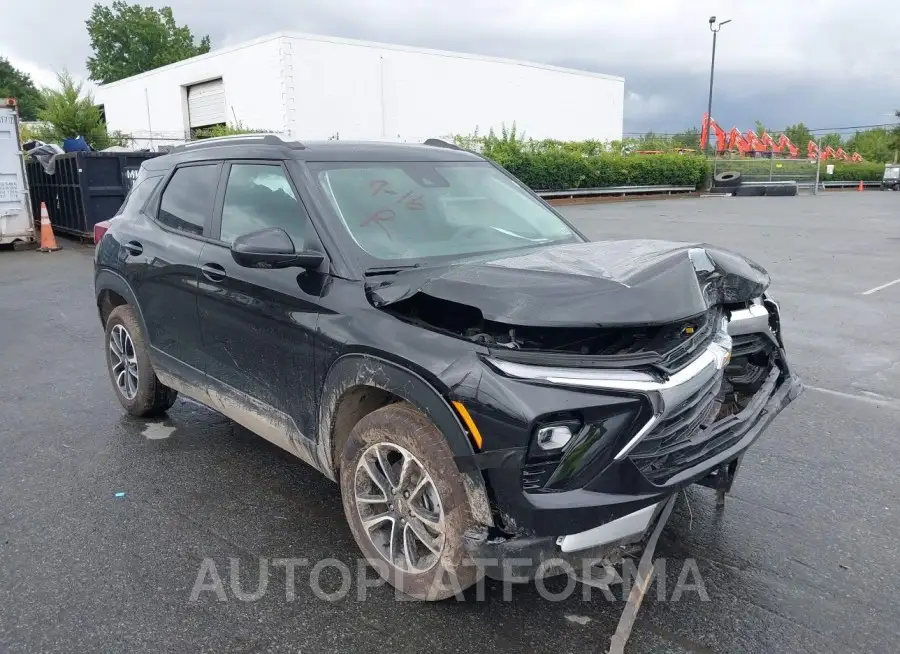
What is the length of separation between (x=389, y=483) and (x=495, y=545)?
61cm

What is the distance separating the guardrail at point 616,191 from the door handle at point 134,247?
2420 centimetres

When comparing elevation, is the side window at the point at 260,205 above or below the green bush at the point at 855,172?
above

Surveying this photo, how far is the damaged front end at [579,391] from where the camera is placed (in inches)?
95.7

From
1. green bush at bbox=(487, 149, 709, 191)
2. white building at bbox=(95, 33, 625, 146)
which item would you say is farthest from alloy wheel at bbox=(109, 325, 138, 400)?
white building at bbox=(95, 33, 625, 146)

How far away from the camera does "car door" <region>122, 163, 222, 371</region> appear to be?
408cm

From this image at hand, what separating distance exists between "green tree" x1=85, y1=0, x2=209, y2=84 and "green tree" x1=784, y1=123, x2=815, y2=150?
63.2 meters

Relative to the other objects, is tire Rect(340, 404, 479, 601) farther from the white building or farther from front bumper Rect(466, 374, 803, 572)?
the white building

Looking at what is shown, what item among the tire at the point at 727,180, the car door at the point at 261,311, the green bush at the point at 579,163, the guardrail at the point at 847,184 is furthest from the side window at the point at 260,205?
the guardrail at the point at 847,184

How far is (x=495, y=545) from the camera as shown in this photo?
2.49 m

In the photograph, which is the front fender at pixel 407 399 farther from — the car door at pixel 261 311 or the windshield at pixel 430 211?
the windshield at pixel 430 211

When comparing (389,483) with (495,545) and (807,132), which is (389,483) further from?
(807,132)

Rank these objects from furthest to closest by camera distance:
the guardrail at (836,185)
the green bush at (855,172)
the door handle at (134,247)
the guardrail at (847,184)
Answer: the green bush at (855,172) → the guardrail at (847,184) → the guardrail at (836,185) → the door handle at (134,247)

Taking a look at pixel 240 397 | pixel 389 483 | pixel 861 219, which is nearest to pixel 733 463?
pixel 389 483

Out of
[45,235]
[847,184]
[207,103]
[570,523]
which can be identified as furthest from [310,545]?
[847,184]
